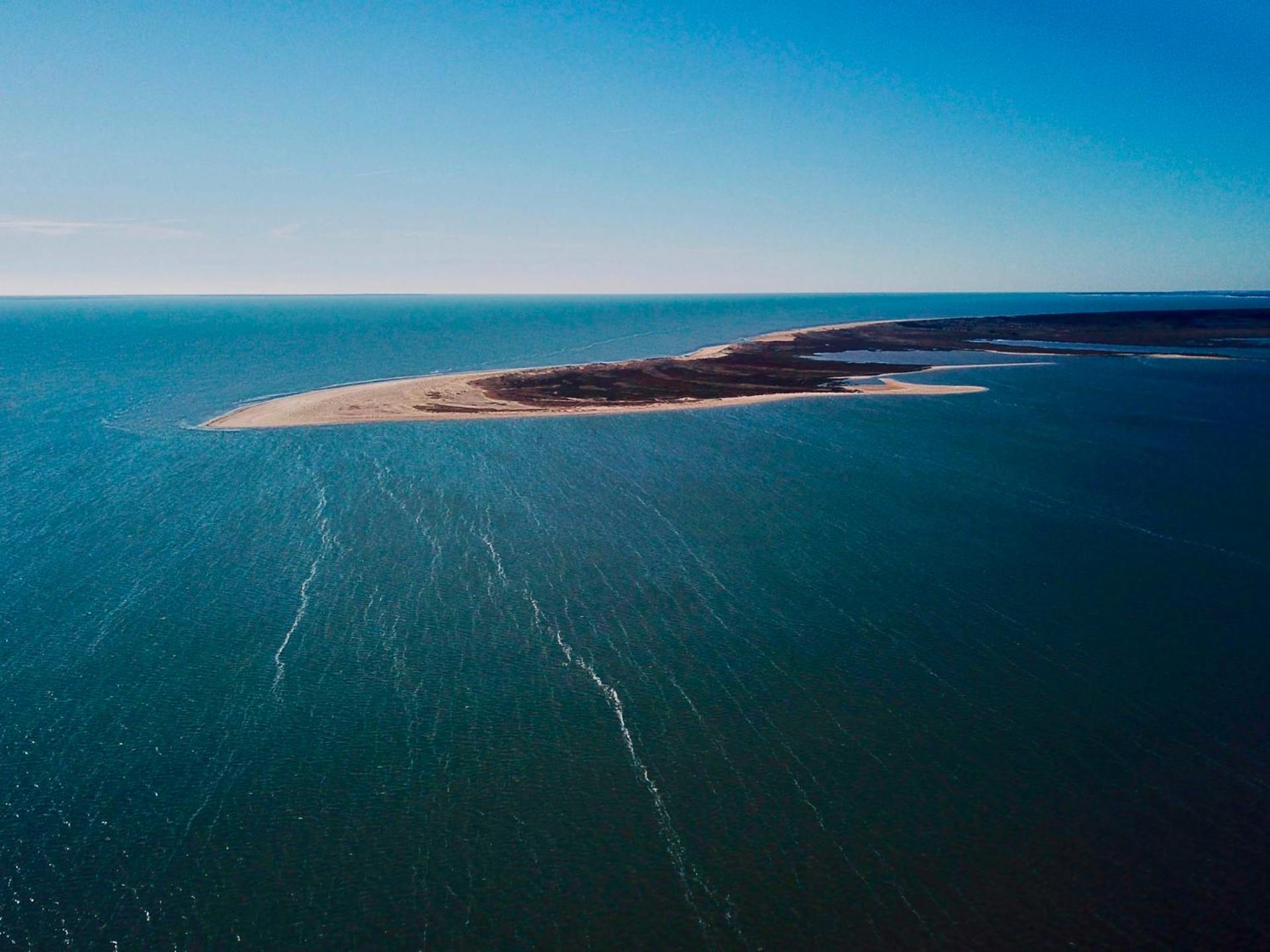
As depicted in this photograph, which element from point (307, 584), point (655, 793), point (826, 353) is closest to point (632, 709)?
point (655, 793)

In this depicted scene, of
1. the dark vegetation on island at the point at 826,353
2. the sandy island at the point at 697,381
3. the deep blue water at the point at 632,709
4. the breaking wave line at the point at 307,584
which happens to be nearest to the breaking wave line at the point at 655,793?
the deep blue water at the point at 632,709

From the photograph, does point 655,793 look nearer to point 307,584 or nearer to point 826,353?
point 307,584

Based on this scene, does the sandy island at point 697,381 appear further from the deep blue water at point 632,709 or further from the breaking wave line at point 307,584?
the breaking wave line at point 307,584

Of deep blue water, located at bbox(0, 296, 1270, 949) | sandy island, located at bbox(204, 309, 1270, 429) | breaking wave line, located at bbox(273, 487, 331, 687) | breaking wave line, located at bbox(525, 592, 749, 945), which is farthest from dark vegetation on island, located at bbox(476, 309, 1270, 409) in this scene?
breaking wave line, located at bbox(525, 592, 749, 945)

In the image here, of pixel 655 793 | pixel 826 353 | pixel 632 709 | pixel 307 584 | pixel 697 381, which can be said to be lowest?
pixel 655 793

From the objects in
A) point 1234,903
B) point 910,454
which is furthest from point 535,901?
point 910,454
